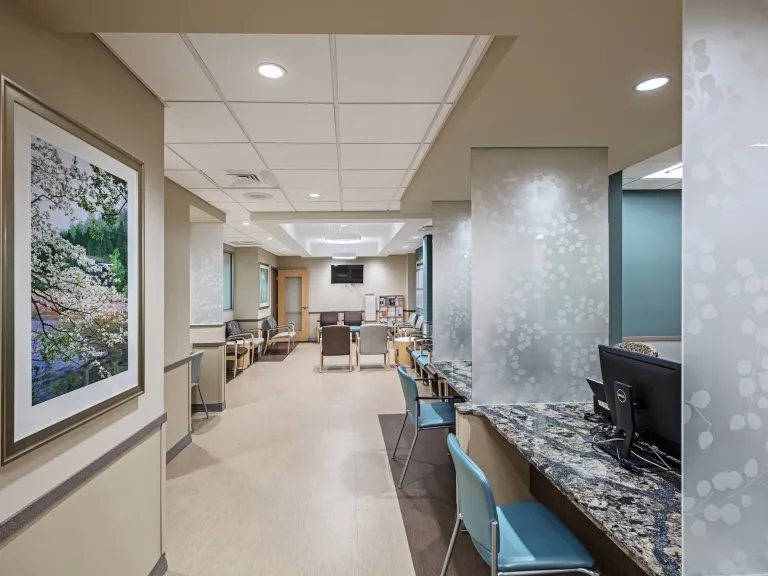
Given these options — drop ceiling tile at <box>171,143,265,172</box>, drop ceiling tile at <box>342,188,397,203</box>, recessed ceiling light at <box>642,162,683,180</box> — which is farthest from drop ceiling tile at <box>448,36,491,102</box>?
recessed ceiling light at <box>642,162,683,180</box>

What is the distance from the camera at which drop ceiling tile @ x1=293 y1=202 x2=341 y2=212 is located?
15.4 ft

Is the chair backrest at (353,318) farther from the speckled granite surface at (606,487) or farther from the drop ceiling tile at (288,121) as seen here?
the speckled granite surface at (606,487)

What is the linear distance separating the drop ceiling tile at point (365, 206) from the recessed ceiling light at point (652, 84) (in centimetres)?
327

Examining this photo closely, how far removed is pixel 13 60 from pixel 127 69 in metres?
0.72

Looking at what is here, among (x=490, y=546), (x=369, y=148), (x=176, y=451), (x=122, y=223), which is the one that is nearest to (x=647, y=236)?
(x=369, y=148)

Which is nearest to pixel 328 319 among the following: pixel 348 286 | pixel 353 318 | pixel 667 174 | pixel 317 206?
pixel 353 318

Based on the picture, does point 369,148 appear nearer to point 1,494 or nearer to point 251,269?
point 1,494

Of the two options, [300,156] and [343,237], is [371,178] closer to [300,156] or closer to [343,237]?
[300,156]

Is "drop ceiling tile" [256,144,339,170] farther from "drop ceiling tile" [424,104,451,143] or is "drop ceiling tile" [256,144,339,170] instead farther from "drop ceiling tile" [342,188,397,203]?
"drop ceiling tile" [342,188,397,203]

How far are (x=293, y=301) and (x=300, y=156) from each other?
9.50 metres

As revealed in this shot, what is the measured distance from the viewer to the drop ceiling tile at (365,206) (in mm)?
4801

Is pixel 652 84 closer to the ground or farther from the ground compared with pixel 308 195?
closer to the ground

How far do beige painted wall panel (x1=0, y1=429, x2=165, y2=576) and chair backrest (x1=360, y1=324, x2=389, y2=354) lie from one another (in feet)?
17.6

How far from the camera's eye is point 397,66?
1.83 m
